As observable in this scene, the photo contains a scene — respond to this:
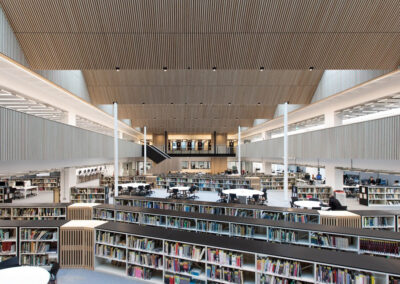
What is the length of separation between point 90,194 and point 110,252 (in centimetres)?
784

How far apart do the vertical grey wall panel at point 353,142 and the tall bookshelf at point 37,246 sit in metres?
9.19

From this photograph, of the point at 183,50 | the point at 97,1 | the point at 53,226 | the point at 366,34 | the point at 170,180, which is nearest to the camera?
the point at 53,226

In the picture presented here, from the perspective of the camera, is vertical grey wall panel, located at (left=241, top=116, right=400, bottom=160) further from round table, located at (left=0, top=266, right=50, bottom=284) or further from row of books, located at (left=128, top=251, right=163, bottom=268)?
round table, located at (left=0, top=266, right=50, bottom=284)

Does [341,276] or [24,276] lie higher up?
[24,276]

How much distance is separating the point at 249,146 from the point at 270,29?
49.9 feet

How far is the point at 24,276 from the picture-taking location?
388 centimetres

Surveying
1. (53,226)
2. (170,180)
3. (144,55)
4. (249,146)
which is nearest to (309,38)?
(144,55)

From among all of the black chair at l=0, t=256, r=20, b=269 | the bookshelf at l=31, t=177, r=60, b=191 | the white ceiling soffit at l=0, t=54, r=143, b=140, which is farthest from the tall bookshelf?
the bookshelf at l=31, t=177, r=60, b=191

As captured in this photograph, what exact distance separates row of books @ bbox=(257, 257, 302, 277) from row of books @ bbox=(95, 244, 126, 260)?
Result: 127 inches

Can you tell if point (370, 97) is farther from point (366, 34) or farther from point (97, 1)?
point (97, 1)

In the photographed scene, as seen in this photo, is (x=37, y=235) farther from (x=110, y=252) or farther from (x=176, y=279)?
(x=176, y=279)

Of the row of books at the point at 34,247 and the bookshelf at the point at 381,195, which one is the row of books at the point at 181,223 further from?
the bookshelf at the point at 381,195

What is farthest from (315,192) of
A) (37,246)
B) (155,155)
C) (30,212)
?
(155,155)

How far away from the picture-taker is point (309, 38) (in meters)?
8.48
